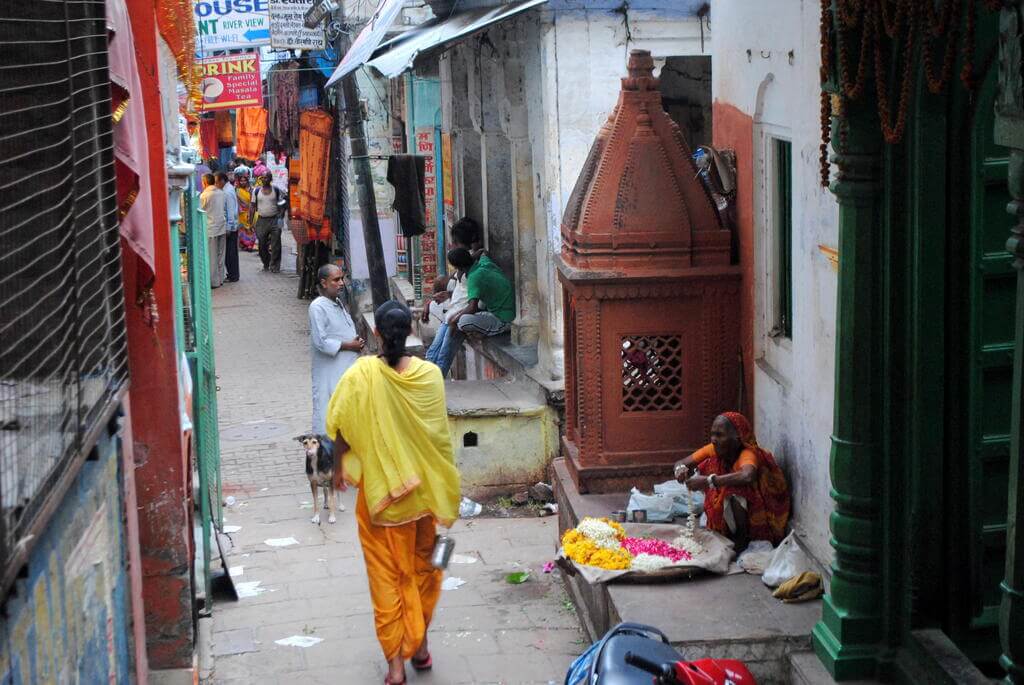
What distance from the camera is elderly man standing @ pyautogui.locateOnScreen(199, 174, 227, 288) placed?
22.9 metres

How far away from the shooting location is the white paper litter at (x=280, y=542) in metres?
9.46

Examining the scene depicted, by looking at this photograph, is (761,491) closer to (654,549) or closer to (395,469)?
(654,549)

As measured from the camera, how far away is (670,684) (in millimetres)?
4824

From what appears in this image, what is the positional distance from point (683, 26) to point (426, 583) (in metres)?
5.20

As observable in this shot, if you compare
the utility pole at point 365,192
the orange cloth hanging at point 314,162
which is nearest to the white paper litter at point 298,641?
the utility pole at point 365,192

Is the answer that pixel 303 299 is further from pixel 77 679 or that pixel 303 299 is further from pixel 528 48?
pixel 77 679

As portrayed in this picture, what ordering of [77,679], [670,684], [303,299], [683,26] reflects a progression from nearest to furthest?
1. [77,679]
2. [670,684]
3. [683,26]
4. [303,299]

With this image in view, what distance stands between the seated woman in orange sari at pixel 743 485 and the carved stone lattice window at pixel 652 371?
3.52 ft

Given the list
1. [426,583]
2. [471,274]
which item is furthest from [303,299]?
[426,583]

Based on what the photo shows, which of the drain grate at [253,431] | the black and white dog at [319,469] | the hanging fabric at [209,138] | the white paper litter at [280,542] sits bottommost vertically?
the drain grate at [253,431]

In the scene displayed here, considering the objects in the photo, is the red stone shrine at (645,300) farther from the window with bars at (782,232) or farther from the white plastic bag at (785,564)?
the white plastic bag at (785,564)

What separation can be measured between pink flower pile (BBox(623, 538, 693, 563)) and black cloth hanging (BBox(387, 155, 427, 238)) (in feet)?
31.1

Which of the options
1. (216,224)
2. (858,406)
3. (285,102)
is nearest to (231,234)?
(216,224)

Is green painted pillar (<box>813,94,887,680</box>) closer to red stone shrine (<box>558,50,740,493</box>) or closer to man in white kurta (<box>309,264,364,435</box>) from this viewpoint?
red stone shrine (<box>558,50,740,493</box>)
